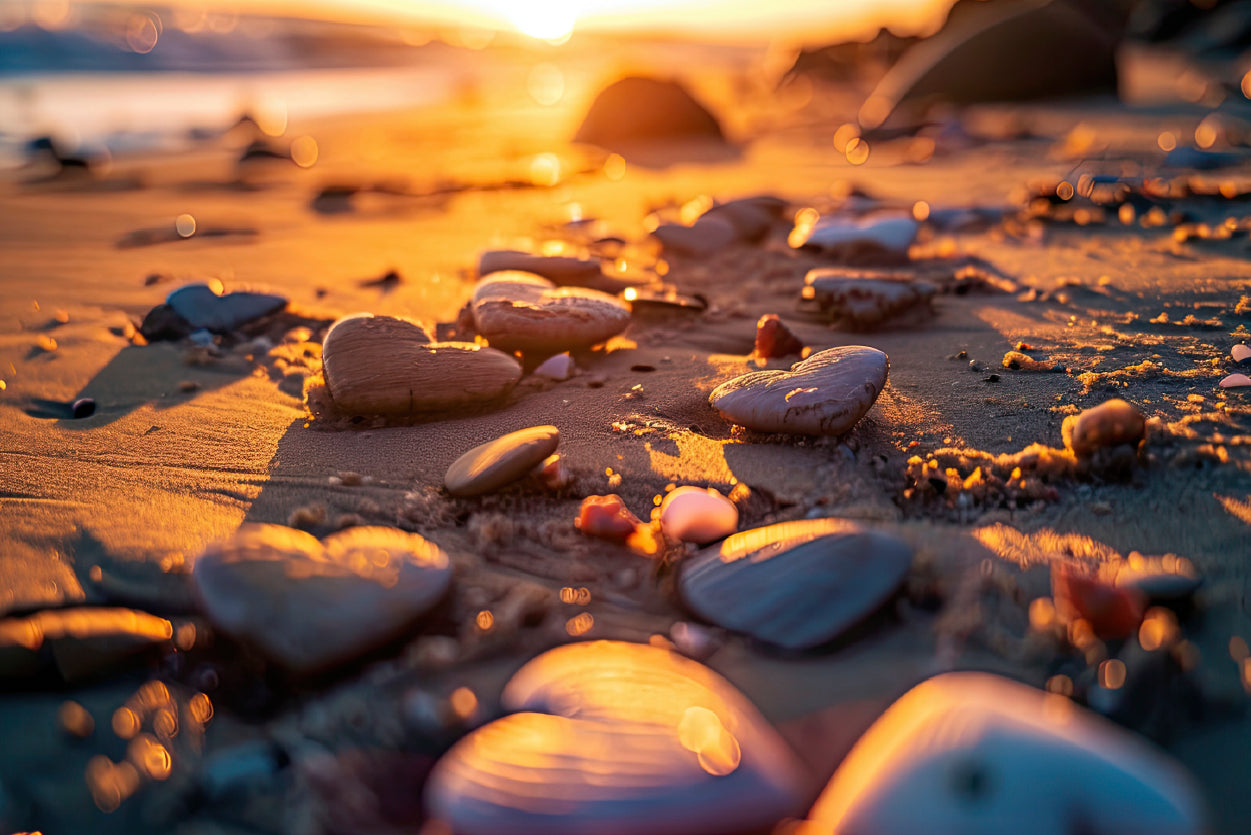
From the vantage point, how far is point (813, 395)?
196 centimetres

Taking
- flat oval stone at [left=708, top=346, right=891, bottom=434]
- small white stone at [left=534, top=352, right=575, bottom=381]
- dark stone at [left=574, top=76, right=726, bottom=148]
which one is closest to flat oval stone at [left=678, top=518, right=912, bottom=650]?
flat oval stone at [left=708, top=346, right=891, bottom=434]

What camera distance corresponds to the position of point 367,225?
474cm

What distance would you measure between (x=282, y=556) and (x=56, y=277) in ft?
10.4

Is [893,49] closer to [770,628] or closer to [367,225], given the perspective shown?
[367,225]

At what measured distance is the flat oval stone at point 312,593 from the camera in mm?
1297

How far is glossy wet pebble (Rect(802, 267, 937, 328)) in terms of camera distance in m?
2.82

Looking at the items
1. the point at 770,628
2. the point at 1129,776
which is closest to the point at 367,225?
the point at 770,628

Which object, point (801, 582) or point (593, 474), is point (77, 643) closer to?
point (593, 474)

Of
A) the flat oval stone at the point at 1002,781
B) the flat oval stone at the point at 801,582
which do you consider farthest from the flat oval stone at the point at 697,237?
the flat oval stone at the point at 1002,781

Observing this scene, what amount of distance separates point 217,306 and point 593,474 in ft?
6.50

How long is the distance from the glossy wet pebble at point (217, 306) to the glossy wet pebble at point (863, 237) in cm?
244

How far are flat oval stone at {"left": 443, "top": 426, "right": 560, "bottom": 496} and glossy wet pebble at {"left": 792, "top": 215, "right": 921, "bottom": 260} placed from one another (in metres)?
2.30

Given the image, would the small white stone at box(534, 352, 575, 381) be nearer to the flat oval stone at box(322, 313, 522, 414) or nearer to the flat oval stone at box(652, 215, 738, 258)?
the flat oval stone at box(322, 313, 522, 414)

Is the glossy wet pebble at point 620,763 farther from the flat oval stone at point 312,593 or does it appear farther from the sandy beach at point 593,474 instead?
the flat oval stone at point 312,593
